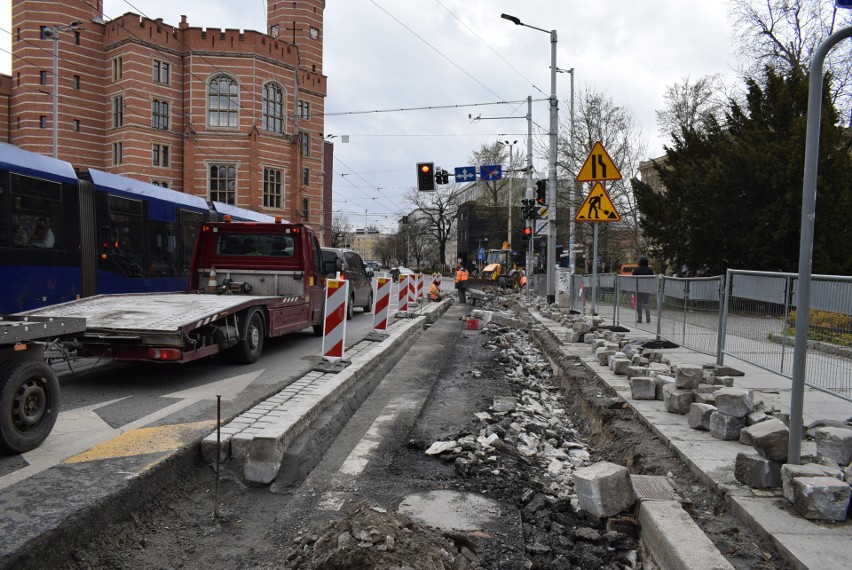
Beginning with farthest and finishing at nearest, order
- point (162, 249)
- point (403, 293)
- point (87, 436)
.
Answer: point (403, 293), point (162, 249), point (87, 436)

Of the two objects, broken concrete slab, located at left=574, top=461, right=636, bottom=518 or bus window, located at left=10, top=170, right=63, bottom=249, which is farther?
bus window, located at left=10, top=170, right=63, bottom=249

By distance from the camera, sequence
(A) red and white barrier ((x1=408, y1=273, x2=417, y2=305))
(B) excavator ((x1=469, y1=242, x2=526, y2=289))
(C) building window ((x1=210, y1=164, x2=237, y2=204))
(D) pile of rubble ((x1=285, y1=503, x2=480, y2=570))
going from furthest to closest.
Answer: (C) building window ((x1=210, y1=164, x2=237, y2=204)) → (B) excavator ((x1=469, y1=242, x2=526, y2=289)) → (A) red and white barrier ((x1=408, y1=273, x2=417, y2=305)) → (D) pile of rubble ((x1=285, y1=503, x2=480, y2=570))

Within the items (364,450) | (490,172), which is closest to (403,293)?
(364,450)

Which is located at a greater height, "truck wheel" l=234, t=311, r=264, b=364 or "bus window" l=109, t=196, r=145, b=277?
"bus window" l=109, t=196, r=145, b=277

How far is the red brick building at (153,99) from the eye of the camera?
39.7 meters

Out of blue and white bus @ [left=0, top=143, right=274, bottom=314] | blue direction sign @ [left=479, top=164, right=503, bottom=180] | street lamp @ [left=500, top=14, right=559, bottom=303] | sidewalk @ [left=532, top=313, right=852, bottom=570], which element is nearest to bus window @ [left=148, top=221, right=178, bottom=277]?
blue and white bus @ [left=0, top=143, right=274, bottom=314]

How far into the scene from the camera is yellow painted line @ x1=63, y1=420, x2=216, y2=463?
14.5ft

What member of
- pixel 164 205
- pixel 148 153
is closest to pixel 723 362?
pixel 164 205

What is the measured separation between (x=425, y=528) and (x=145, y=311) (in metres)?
5.60

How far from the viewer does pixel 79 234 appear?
12.4 metres

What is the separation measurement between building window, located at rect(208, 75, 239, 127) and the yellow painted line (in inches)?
1573

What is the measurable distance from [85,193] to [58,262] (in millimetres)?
1747

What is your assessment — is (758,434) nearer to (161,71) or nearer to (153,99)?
(153,99)

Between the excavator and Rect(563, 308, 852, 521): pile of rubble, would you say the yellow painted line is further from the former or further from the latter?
the excavator
